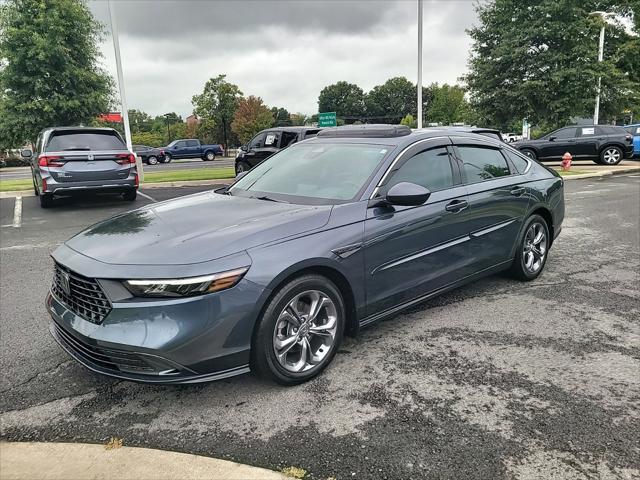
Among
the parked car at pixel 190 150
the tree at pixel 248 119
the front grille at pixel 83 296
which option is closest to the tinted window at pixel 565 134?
the front grille at pixel 83 296

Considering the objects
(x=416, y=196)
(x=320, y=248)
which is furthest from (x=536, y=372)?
(x=320, y=248)

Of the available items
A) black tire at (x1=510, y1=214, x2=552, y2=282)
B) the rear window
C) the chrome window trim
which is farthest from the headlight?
the rear window

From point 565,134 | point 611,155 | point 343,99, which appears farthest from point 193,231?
point 343,99

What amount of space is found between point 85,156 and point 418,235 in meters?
8.23

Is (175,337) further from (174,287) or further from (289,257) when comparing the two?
(289,257)

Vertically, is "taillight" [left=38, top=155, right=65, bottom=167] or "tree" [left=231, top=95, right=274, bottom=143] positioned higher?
"tree" [left=231, top=95, right=274, bottom=143]

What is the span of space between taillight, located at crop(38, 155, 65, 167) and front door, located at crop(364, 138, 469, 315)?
26.5 feet

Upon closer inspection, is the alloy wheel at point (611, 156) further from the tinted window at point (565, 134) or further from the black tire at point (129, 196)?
the black tire at point (129, 196)

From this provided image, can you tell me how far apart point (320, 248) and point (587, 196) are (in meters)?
10.8

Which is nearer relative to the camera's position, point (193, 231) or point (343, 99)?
point (193, 231)

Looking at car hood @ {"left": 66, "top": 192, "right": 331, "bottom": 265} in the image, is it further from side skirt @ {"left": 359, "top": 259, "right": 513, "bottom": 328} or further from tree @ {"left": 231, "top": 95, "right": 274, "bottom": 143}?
tree @ {"left": 231, "top": 95, "right": 274, "bottom": 143}

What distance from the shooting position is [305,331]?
3.20 meters

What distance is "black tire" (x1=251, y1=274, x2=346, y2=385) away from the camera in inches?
115

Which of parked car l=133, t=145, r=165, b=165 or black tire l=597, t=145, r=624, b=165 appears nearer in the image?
black tire l=597, t=145, r=624, b=165
